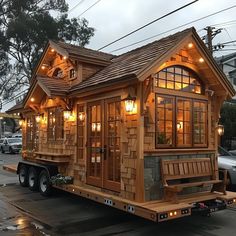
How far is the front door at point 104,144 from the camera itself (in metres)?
9.17

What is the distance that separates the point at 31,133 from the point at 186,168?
7.42m

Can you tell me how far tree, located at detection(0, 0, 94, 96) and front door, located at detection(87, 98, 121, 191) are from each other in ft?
91.2

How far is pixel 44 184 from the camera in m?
12.2

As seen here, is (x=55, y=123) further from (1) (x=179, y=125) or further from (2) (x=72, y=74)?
(1) (x=179, y=125)

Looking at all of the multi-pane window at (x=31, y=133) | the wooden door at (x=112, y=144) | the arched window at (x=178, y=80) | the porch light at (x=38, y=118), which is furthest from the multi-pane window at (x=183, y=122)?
the multi-pane window at (x=31, y=133)

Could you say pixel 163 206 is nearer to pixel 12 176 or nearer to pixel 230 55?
pixel 12 176

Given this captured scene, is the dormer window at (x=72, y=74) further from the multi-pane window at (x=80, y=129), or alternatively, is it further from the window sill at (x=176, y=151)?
the window sill at (x=176, y=151)

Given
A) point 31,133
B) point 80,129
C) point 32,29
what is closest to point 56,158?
point 80,129

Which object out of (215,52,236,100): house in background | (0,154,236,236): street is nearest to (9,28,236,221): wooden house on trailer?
(0,154,236,236): street

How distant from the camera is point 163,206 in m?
7.73

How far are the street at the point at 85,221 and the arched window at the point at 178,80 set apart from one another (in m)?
3.09

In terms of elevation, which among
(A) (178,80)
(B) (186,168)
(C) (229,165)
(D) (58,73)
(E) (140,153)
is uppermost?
(D) (58,73)

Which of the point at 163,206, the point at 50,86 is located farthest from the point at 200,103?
the point at 50,86

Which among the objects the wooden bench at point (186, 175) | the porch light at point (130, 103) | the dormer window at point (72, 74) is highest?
the dormer window at point (72, 74)
